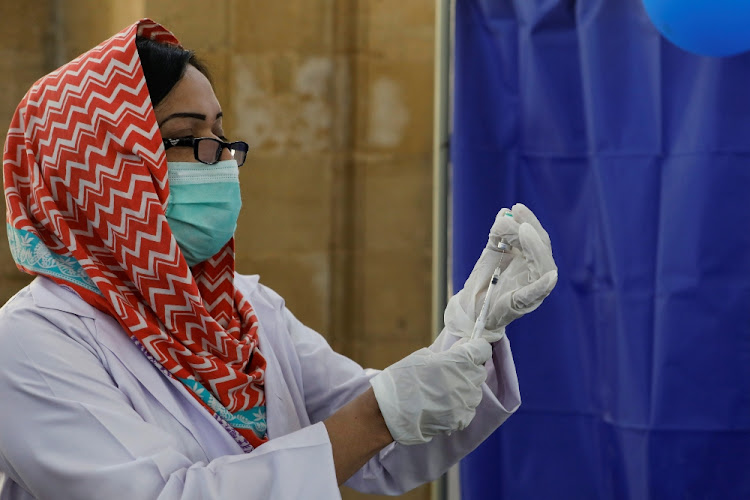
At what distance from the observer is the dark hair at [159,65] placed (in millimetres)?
1453

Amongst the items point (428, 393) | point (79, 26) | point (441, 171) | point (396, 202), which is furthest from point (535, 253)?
point (79, 26)

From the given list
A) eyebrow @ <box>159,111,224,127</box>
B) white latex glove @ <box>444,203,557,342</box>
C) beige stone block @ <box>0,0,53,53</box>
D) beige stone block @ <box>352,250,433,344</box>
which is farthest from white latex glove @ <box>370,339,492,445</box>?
beige stone block @ <box>0,0,53,53</box>

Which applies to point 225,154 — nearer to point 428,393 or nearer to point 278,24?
point 428,393

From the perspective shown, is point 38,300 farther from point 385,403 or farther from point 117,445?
point 385,403

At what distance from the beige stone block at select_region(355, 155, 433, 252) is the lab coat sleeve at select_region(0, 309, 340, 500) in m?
1.43

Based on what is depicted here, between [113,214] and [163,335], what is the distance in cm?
20

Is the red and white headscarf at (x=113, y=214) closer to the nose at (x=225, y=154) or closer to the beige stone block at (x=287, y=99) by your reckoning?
the nose at (x=225, y=154)

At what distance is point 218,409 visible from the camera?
142 centimetres

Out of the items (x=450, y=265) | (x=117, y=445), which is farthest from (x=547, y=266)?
(x=450, y=265)

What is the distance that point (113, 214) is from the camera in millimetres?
1352

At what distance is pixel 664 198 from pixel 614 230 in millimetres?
139

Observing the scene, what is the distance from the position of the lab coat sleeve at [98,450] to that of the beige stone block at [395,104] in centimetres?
151

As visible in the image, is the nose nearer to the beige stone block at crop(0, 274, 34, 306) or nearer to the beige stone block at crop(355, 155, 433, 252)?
the beige stone block at crop(355, 155, 433, 252)

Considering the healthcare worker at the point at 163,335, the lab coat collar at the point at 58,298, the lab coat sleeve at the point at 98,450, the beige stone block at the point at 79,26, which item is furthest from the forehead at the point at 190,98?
the beige stone block at the point at 79,26
